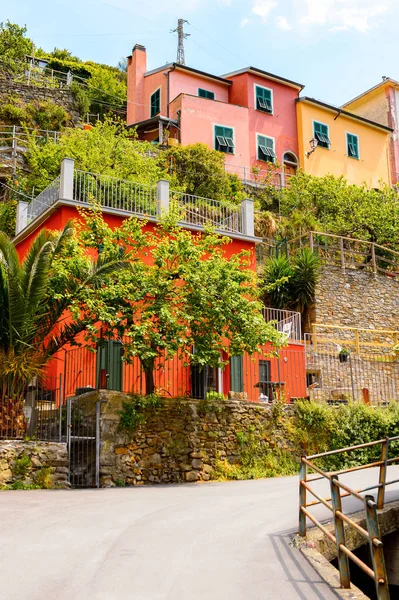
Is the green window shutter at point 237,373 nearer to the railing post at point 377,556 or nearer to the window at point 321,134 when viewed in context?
the railing post at point 377,556

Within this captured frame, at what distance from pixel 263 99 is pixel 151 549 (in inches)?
1352

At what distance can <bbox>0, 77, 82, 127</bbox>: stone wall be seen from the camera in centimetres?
3606

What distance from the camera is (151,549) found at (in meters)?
7.96

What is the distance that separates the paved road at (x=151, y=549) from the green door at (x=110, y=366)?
4.65 meters

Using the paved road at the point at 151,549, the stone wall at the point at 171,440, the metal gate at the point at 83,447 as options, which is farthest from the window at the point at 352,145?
the paved road at the point at 151,549

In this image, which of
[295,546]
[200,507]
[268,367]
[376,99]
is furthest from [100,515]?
[376,99]

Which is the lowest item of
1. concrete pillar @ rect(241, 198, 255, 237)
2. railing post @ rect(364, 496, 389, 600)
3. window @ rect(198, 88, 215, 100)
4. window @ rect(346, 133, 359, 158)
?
railing post @ rect(364, 496, 389, 600)

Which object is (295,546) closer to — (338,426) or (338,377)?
(338,426)

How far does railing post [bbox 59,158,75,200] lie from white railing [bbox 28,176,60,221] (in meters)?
0.38

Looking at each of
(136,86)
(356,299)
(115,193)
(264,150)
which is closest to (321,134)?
(264,150)

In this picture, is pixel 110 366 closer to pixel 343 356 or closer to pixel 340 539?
pixel 343 356

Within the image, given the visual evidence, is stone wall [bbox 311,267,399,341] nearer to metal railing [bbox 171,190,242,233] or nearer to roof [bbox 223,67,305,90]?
metal railing [bbox 171,190,242,233]

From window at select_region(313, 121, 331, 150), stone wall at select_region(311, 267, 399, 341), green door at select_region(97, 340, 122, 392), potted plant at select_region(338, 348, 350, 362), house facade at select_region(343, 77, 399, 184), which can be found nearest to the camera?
green door at select_region(97, 340, 122, 392)

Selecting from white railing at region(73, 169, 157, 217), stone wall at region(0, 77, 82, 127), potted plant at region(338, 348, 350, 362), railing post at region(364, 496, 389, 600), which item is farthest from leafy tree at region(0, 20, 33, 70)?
railing post at region(364, 496, 389, 600)
